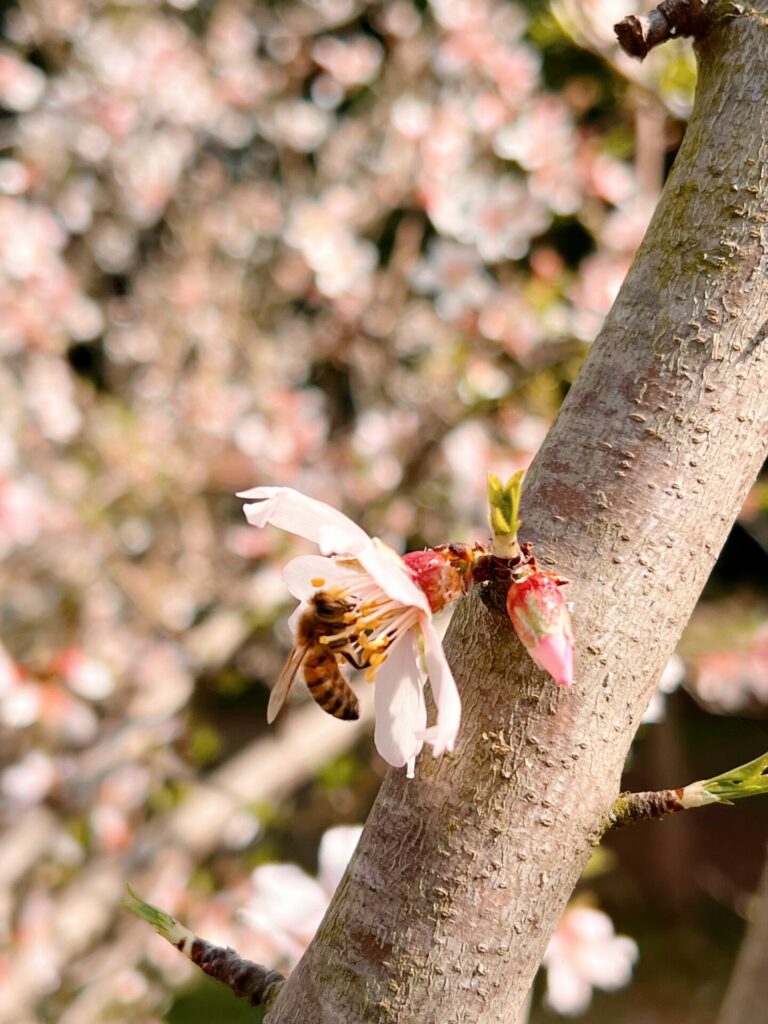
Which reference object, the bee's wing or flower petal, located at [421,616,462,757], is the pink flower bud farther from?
the bee's wing

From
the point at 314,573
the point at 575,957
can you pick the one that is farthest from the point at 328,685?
the point at 575,957

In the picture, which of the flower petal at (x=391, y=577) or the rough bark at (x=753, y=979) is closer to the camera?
the flower petal at (x=391, y=577)

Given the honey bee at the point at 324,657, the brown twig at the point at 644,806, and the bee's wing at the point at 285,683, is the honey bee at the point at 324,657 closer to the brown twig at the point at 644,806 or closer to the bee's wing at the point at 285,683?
the bee's wing at the point at 285,683

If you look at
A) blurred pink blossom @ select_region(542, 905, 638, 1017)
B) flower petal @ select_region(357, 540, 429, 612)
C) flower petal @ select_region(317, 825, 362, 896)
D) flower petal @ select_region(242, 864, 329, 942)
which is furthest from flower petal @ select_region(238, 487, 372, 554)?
blurred pink blossom @ select_region(542, 905, 638, 1017)

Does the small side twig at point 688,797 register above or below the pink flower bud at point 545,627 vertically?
below

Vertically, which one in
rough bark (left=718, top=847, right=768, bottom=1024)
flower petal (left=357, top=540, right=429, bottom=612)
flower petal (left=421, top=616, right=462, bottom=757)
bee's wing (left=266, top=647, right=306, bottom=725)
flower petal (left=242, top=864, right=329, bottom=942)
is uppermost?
flower petal (left=357, top=540, right=429, bottom=612)

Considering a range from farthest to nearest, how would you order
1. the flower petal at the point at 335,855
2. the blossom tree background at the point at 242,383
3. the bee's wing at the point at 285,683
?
the blossom tree background at the point at 242,383, the flower petal at the point at 335,855, the bee's wing at the point at 285,683

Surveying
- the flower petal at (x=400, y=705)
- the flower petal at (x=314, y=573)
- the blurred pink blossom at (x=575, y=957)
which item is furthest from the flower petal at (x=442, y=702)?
the blurred pink blossom at (x=575, y=957)
